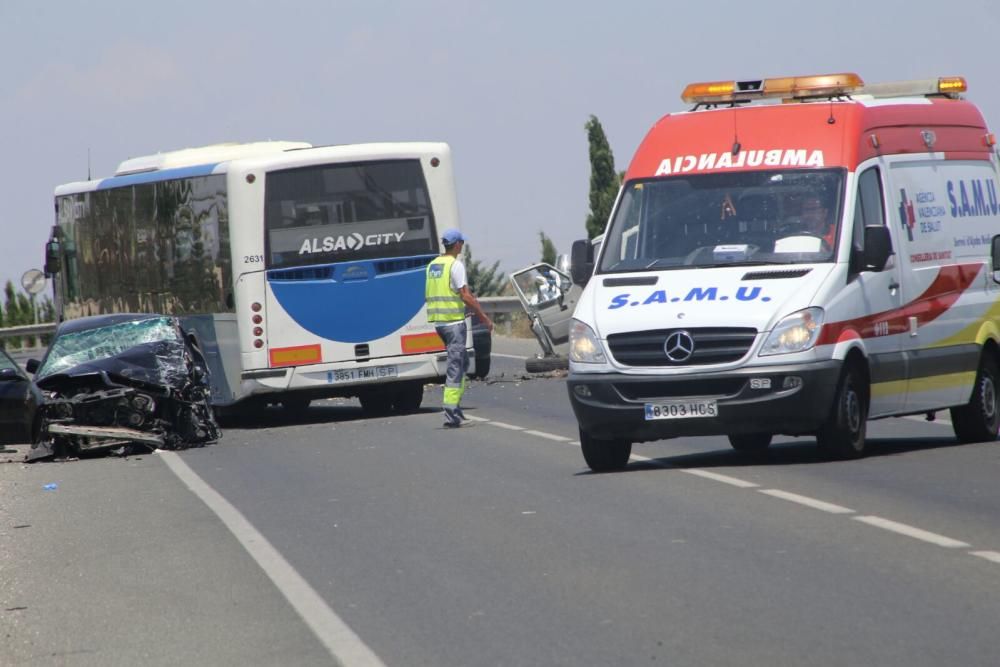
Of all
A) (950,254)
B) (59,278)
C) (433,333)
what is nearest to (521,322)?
(59,278)

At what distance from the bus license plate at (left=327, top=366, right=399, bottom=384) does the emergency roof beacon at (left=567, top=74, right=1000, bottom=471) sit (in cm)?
766

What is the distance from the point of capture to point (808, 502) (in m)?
11.2

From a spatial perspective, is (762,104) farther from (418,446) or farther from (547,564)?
(547,564)

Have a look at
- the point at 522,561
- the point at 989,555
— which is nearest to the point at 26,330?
the point at 522,561

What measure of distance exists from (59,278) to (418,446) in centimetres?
1291

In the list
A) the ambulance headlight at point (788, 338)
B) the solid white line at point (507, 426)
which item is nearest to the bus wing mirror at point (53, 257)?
the solid white line at point (507, 426)

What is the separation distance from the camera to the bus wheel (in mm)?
23594

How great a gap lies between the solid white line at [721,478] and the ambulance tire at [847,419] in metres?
0.87

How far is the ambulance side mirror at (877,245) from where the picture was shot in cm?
1338

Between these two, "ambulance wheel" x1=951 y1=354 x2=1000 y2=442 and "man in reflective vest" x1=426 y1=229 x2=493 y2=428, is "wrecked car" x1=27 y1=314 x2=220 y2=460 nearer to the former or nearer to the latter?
"man in reflective vest" x1=426 y1=229 x2=493 y2=428

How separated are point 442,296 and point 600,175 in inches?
1824

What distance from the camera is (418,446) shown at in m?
17.7

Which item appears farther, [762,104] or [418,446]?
[418,446]

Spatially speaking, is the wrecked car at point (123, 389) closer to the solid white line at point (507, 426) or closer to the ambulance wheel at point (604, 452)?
the solid white line at point (507, 426)
